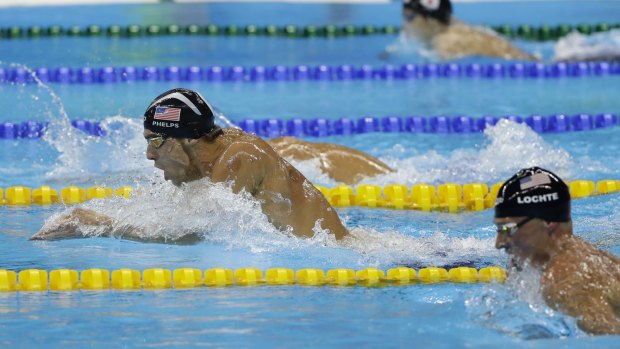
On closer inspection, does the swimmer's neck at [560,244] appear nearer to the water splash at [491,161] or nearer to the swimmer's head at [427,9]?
the water splash at [491,161]

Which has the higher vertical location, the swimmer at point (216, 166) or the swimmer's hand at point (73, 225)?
the swimmer at point (216, 166)

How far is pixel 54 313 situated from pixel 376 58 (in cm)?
657

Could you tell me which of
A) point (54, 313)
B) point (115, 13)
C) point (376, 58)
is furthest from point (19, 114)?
point (115, 13)

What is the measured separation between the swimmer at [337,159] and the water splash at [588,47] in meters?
4.11

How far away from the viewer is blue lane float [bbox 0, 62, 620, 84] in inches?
350

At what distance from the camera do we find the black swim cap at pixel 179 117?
4.32 meters

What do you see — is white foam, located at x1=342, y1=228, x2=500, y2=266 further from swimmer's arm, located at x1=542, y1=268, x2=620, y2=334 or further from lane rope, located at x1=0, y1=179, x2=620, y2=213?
swimmer's arm, located at x1=542, y1=268, x2=620, y2=334

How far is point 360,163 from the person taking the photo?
607 cm

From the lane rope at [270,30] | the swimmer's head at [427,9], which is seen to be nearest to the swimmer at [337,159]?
the swimmer's head at [427,9]

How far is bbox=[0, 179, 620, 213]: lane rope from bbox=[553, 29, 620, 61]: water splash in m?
4.11

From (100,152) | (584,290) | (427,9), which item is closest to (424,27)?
(427,9)

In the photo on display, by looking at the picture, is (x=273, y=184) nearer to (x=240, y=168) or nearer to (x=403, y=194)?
(x=240, y=168)

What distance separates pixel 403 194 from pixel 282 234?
1.39 m

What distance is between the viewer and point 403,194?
5723mm
